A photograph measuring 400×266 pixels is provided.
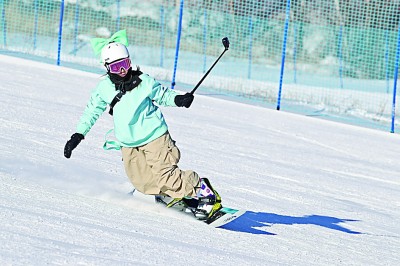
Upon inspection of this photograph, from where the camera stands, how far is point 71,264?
5227 mm

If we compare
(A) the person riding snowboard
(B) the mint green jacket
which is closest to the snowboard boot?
(A) the person riding snowboard

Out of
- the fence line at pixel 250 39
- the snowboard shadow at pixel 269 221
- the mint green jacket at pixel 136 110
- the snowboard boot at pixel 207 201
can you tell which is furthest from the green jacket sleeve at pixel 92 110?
the fence line at pixel 250 39

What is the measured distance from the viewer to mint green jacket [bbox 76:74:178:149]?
7242 millimetres

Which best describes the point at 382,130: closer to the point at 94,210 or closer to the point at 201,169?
the point at 201,169

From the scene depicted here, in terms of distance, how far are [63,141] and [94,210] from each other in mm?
3804

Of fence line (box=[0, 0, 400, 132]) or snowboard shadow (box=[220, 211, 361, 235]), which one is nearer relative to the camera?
snowboard shadow (box=[220, 211, 361, 235])

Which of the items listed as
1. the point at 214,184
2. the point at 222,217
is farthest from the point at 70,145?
the point at 214,184

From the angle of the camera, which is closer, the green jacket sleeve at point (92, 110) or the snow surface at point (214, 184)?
the snow surface at point (214, 184)

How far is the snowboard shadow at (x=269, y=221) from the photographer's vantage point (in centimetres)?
771

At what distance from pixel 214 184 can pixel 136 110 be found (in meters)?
2.85

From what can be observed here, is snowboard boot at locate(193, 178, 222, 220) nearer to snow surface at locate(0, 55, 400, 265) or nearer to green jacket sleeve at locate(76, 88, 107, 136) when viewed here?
snow surface at locate(0, 55, 400, 265)

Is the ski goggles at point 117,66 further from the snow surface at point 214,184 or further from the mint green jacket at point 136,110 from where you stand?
the snow surface at point 214,184

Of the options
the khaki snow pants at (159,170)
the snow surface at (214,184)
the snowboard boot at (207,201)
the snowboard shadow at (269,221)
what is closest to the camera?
the snow surface at (214,184)

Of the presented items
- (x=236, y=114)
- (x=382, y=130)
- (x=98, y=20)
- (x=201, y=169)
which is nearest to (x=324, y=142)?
(x=236, y=114)
